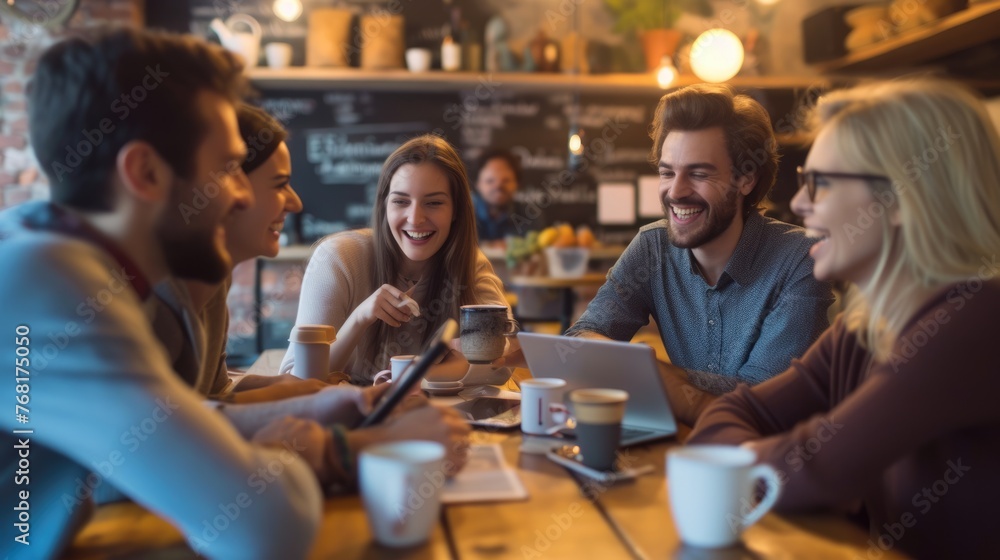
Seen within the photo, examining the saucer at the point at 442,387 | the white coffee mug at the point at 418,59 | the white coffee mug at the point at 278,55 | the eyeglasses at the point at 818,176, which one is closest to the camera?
the eyeglasses at the point at 818,176

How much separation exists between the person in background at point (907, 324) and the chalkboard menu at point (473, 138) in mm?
4275

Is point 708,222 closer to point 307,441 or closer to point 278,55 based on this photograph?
point 307,441

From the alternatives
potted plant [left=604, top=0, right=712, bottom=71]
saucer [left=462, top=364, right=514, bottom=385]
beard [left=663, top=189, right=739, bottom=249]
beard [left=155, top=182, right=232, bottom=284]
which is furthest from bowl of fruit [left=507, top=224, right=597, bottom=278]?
beard [left=155, top=182, right=232, bottom=284]

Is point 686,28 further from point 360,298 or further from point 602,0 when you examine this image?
point 360,298

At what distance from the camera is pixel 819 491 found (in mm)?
1051

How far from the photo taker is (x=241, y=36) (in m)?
4.91

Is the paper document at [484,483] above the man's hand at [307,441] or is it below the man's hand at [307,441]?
below

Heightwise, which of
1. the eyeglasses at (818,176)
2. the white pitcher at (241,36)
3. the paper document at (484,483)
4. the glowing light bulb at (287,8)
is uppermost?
the glowing light bulb at (287,8)

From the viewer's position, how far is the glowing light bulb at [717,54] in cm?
447

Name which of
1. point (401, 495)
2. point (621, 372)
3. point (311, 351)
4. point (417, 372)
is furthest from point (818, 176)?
point (311, 351)

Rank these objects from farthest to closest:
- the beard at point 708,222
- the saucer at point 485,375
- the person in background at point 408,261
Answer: the person in background at point 408,261, the beard at point 708,222, the saucer at point 485,375

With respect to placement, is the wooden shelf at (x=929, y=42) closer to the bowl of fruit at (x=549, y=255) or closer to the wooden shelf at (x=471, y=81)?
the wooden shelf at (x=471, y=81)

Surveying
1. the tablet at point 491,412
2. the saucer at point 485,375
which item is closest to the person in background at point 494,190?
the saucer at point 485,375

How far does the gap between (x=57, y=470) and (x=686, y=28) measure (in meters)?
5.48
